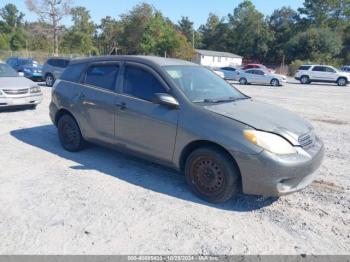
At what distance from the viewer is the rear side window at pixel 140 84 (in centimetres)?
456

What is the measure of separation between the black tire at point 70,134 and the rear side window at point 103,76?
2.61ft

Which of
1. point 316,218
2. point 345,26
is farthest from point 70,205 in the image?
point 345,26

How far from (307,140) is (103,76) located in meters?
3.21

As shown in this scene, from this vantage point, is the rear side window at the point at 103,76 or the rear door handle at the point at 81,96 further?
the rear door handle at the point at 81,96

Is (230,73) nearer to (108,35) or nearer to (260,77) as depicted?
(260,77)

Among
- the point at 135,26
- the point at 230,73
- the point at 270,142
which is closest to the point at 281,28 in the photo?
the point at 135,26

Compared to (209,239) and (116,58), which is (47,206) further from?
(116,58)

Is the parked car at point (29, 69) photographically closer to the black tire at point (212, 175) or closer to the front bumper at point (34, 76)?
the front bumper at point (34, 76)

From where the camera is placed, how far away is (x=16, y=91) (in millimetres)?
9227

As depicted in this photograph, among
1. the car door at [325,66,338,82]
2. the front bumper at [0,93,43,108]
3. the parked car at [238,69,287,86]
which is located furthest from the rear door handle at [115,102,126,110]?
the car door at [325,66,338,82]

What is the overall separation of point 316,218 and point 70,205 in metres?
2.85

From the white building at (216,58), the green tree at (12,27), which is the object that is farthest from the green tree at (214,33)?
the green tree at (12,27)

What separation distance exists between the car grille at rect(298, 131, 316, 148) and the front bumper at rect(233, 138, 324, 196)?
9cm

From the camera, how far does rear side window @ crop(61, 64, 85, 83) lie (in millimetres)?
5766
